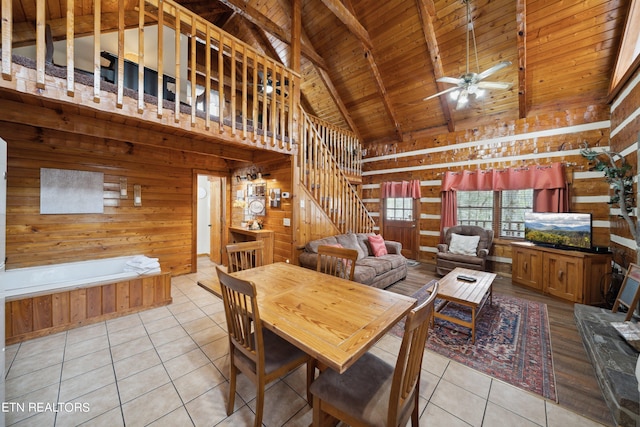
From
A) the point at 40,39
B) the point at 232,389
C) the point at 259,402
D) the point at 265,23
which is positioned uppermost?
the point at 265,23

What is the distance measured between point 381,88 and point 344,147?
1.62 meters

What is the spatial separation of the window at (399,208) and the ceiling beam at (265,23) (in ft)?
12.8

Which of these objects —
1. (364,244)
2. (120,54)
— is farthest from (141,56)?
(364,244)

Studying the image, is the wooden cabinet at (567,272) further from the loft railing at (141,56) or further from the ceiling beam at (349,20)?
the ceiling beam at (349,20)

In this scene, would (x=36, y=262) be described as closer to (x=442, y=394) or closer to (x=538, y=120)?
(x=442, y=394)

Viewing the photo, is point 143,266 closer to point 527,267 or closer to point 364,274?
point 364,274

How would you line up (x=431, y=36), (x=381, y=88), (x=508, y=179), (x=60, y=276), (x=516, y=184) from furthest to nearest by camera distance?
(x=381, y=88) → (x=508, y=179) → (x=516, y=184) → (x=431, y=36) → (x=60, y=276)

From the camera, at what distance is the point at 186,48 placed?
14.3ft

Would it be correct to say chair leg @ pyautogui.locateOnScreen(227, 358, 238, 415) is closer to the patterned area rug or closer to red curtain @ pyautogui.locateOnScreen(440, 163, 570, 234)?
the patterned area rug

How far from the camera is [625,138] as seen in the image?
3178 mm

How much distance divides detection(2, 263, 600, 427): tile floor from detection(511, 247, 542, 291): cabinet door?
9.36 feet

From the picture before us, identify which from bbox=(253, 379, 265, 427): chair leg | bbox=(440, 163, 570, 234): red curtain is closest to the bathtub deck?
bbox=(253, 379, 265, 427): chair leg

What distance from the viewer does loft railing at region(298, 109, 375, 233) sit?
4.26 meters

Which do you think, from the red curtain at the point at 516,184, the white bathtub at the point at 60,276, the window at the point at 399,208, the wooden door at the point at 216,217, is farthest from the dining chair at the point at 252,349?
the window at the point at 399,208
